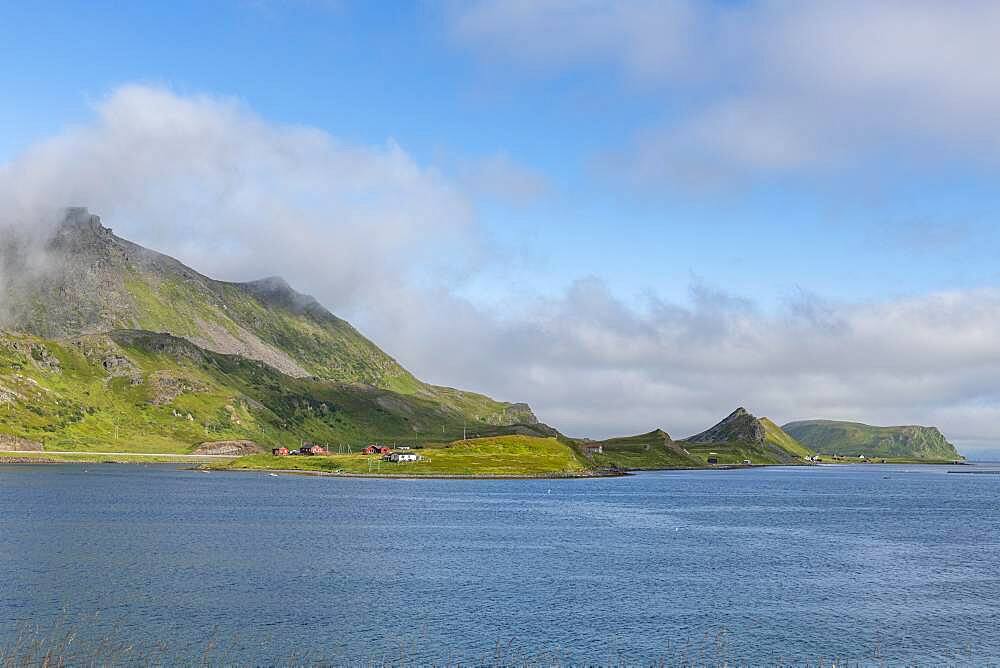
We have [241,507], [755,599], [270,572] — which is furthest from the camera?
[241,507]

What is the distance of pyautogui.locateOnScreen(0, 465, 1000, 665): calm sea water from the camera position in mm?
69438

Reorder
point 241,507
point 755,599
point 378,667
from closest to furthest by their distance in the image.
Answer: point 378,667 → point 755,599 → point 241,507

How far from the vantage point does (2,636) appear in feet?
216

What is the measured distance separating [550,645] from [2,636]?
42940 mm

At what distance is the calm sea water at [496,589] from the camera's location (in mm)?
69438

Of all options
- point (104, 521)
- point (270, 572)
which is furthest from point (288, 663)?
point (104, 521)

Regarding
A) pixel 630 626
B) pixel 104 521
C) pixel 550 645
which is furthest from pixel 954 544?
pixel 104 521

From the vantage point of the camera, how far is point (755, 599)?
90625 mm

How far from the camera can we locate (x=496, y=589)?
93.1m

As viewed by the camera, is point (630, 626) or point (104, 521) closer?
point (630, 626)

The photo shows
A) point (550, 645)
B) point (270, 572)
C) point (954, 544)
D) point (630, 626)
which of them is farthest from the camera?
point (954, 544)

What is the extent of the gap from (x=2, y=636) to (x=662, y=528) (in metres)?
119

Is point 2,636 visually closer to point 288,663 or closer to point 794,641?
point 288,663

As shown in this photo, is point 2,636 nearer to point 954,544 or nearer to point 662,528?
point 662,528
